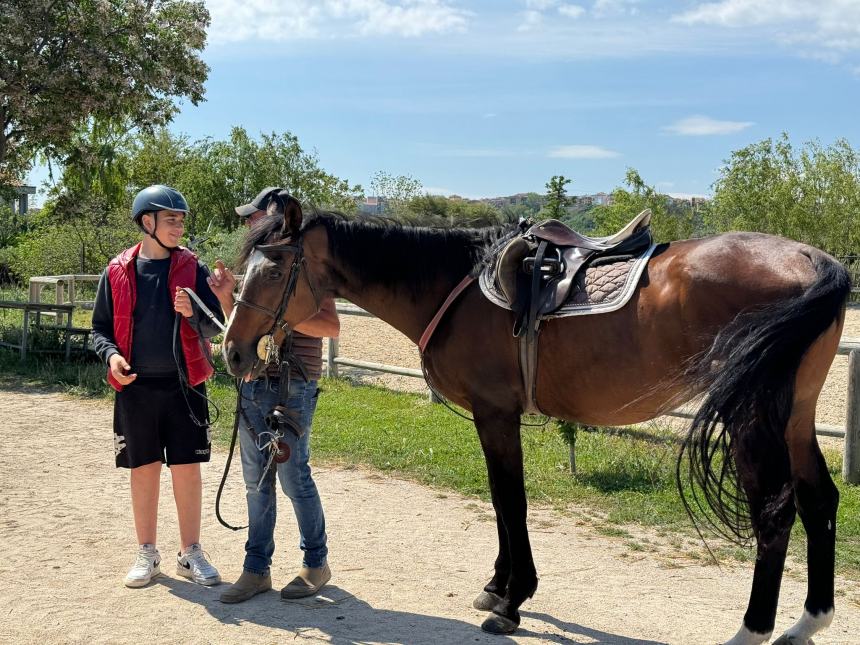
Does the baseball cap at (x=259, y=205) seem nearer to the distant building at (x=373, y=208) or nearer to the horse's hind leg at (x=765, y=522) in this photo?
the distant building at (x=373, y=208)

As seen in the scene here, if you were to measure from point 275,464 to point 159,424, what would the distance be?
0.73 metres

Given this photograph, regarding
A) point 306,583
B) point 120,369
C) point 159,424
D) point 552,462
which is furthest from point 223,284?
point 552,462

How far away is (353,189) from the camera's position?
29906mm

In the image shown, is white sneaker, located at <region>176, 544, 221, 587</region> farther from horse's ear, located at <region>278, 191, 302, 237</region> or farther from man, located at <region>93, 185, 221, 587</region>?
Answer: horse's ear, located at <region>278, 191, 302, 237</region>

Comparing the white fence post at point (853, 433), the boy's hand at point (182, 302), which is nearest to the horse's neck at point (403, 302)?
the boy's hand at point (182, 302)

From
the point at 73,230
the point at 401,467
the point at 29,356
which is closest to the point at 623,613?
the point at 401,467

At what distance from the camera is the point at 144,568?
4207mm

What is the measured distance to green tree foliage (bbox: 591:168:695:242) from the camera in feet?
106

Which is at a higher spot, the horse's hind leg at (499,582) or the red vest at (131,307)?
the red vest at (131,307)

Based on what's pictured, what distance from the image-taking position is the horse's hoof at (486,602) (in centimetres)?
389

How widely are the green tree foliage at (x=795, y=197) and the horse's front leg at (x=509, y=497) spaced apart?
3156 cm

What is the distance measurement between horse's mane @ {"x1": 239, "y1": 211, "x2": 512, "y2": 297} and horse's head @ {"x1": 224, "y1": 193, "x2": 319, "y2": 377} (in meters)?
0.14

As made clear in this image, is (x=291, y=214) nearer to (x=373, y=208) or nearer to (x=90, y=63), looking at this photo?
(x=90, y=63)

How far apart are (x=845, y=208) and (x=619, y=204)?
8.66 metres
